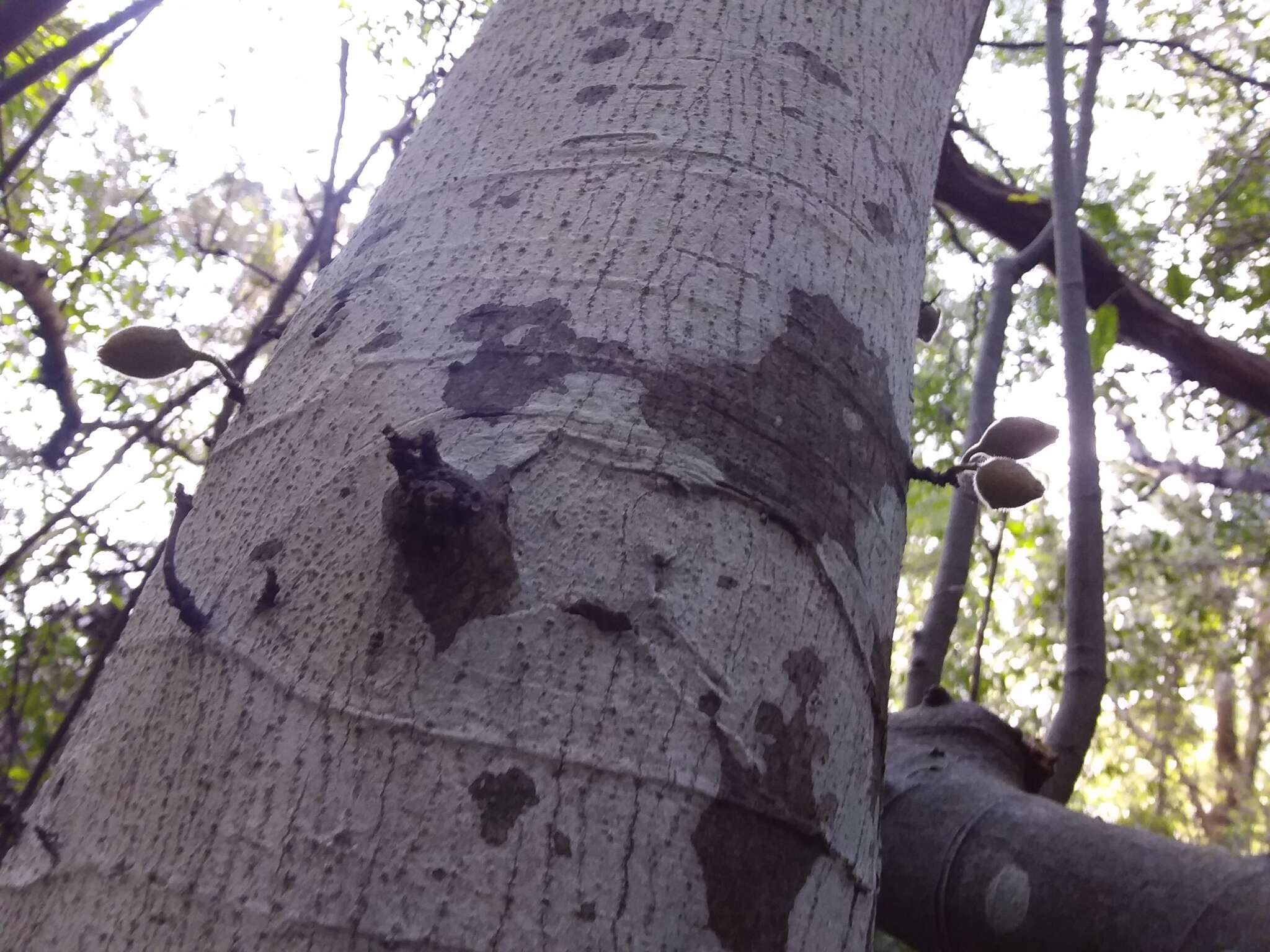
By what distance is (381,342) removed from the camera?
0.71m

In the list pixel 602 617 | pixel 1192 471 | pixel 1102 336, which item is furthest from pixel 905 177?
pixel 1192 471

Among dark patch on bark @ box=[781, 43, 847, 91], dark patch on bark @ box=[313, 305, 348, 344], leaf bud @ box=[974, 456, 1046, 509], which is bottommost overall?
dark patch on bark @ box=[313, 305, 348, 344]

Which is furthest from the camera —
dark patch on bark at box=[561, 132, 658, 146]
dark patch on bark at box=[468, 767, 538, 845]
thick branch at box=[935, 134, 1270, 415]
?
thick branch at box=[935, 134, 1270, 415]

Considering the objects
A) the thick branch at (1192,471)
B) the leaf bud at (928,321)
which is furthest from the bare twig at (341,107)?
the thick branch at (1192,471)

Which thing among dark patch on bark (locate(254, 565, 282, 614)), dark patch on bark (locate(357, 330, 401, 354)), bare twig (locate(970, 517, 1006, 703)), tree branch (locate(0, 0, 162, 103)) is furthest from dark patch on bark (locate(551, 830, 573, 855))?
bare twig (locate(970, 517, 1006, 703))

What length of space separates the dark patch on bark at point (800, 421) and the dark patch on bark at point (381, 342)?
7.3 inches

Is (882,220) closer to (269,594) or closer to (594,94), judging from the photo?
(594,94)

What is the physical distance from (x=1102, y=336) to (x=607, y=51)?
159 cm

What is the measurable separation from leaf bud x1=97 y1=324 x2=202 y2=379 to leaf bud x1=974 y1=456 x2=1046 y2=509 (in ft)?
2.50

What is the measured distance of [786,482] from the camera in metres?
0.66

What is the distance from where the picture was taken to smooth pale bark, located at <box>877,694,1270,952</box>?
Result: 3.44 ft

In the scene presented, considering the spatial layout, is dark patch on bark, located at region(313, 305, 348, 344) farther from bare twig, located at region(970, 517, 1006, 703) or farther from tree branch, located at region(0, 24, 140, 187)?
bare twig, located at region(970, 517, 1006, 703)

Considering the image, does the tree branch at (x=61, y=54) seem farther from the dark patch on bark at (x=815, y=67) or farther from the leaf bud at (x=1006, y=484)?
the leaf bud at (x=1006, y=484)

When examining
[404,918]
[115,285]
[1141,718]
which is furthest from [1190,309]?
[1141,718]
